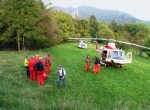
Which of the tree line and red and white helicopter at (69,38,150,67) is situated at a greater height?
the tree line

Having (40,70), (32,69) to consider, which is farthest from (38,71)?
(32,69)

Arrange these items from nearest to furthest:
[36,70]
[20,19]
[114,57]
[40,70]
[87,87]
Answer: [40,70], [36,70], [87,87], [114,57], [20,19]

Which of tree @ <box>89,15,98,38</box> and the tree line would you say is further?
tree @ <box>89,15,98,38</box>

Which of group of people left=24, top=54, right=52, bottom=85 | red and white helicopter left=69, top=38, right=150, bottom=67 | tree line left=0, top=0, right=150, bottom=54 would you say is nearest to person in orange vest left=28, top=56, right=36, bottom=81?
group of people left=24, top=54, right=52, bottom=85

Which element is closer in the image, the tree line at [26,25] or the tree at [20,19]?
the tree at [20,19]

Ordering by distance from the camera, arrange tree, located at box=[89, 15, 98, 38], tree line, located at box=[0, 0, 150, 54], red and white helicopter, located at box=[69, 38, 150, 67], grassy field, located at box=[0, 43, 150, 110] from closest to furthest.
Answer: grassy field, located at box=[0, 43, 150, 110] → red and white helicopter, located at box=[69, 38, 150, 67] → tree line, located at box=[0, 0, 150, 54] → tree, located at box=[89, 15, 98, 38]

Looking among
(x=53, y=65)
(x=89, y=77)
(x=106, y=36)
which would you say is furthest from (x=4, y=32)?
(x=106, y=36)

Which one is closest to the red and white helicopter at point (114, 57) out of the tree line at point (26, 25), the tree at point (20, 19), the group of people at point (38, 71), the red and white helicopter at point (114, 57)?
the red and white helicopter at point (114, 57)

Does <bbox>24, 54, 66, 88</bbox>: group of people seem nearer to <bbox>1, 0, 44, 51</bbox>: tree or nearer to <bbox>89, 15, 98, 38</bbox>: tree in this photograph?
<bbox>1, 0, 44, 51</bbox>: tree

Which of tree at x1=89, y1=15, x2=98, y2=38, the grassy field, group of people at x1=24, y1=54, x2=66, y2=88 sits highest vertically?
tree at x1=89, y1=15, x2=98, y2=38

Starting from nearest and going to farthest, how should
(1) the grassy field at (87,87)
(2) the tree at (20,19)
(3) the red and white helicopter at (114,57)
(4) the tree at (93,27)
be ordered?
(1) the grassy field at (87,87), (3) the red and white helicopter at (114,57), (2) the tree at (20,19), (4) the tree at (93,27)

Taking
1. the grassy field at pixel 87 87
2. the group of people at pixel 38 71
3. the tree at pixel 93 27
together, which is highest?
the tree at pixel 93 27

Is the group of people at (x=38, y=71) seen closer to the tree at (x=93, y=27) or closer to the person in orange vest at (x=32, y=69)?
the person in orange vest at (x=32, y=69)

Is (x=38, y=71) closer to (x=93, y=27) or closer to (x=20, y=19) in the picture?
(x=20, y=19)
